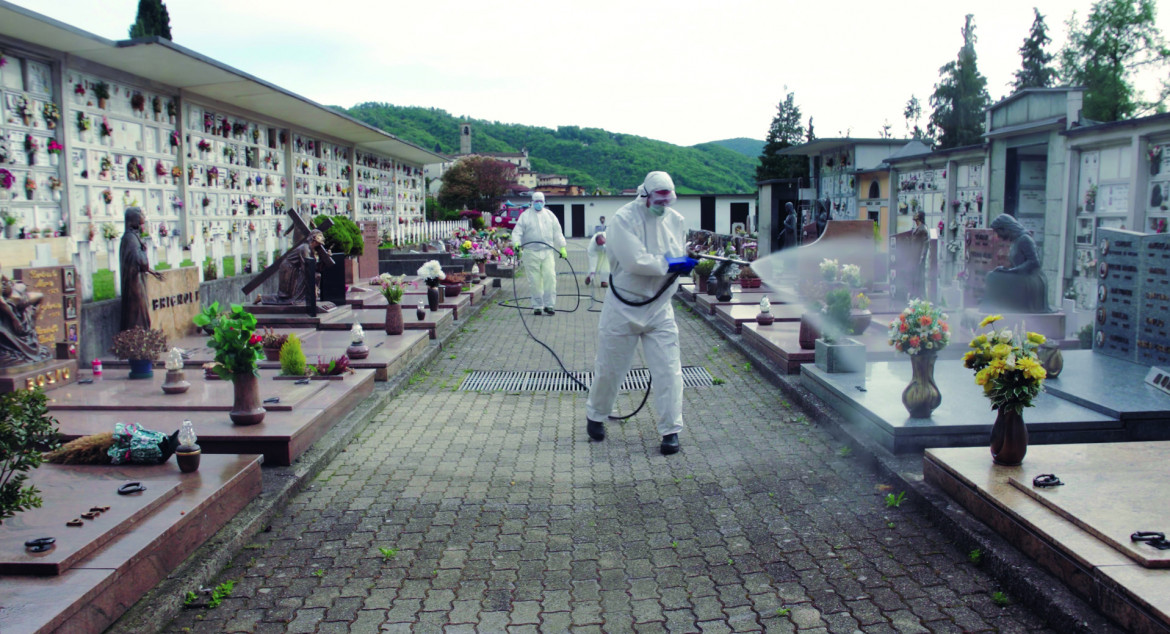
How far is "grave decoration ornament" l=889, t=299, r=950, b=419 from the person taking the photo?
19.3 feet

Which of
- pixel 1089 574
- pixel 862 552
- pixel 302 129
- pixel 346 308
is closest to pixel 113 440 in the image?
pixel 862 552

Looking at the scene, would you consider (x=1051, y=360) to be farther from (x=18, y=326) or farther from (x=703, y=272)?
(x=703, y=272)

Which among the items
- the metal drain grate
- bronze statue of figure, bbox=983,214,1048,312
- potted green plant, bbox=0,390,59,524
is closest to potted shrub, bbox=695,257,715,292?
the metal drain grate

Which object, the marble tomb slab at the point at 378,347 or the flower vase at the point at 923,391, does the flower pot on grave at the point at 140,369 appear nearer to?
the marble tomb slab at the point at 378,347

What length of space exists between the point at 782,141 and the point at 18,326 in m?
60.8

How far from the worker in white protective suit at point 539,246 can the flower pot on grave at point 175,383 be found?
25.6 ft

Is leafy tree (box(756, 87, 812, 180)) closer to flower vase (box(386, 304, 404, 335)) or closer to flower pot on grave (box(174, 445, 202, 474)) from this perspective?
flower vase (box(386, 304, 404, 335))

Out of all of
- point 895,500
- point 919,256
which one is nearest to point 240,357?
point 895,500

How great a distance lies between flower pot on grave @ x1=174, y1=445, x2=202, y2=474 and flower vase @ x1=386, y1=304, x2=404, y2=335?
5590 mm

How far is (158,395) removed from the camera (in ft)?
22.8

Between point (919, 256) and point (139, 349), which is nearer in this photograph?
point (139, 349)

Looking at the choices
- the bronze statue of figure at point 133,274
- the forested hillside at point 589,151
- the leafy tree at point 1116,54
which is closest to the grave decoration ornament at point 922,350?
the bronze statue of figure at point 133,274

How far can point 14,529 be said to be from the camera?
383cm

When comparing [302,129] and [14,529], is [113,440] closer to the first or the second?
[14,529]
